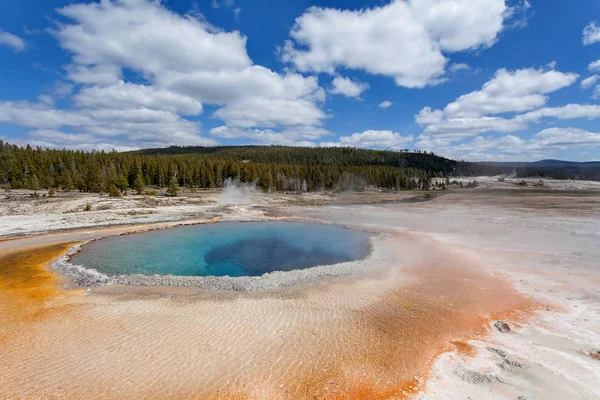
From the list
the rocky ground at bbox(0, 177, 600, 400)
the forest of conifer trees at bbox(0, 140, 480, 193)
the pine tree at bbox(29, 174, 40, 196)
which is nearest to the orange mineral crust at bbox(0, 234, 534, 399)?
the rocky ground at bbox(0, 177, 600, 400)

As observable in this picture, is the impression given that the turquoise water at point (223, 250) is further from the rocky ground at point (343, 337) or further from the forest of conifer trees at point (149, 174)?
the forest of conifer trees at point (149, 174)

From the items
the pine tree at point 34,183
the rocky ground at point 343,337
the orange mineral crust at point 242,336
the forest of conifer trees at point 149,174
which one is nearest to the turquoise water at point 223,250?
the rocky ground at point 343,337

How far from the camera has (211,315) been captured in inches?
425

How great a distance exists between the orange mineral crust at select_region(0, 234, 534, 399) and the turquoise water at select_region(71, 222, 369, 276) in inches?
158

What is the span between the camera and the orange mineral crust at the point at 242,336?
727cm

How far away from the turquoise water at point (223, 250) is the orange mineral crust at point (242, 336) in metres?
4.00

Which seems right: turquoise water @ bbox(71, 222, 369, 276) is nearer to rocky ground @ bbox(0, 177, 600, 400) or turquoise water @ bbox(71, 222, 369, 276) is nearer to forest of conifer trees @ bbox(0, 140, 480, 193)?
rocky ground @ bbox(0, 177, 600, 400)

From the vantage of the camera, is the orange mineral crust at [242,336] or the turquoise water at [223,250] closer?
the orange mineral crust at [242,336]

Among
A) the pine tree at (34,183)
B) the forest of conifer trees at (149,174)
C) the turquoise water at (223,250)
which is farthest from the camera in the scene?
the forest of conifer trees at (149,174)

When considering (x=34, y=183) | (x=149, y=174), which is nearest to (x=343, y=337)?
(x=34, y=183)

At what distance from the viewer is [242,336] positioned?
9.35 metres

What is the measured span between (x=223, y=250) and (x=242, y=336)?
14046 mm

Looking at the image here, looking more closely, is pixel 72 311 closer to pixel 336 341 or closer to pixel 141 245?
pixel 336 341

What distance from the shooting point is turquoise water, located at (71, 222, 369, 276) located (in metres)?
18.0
